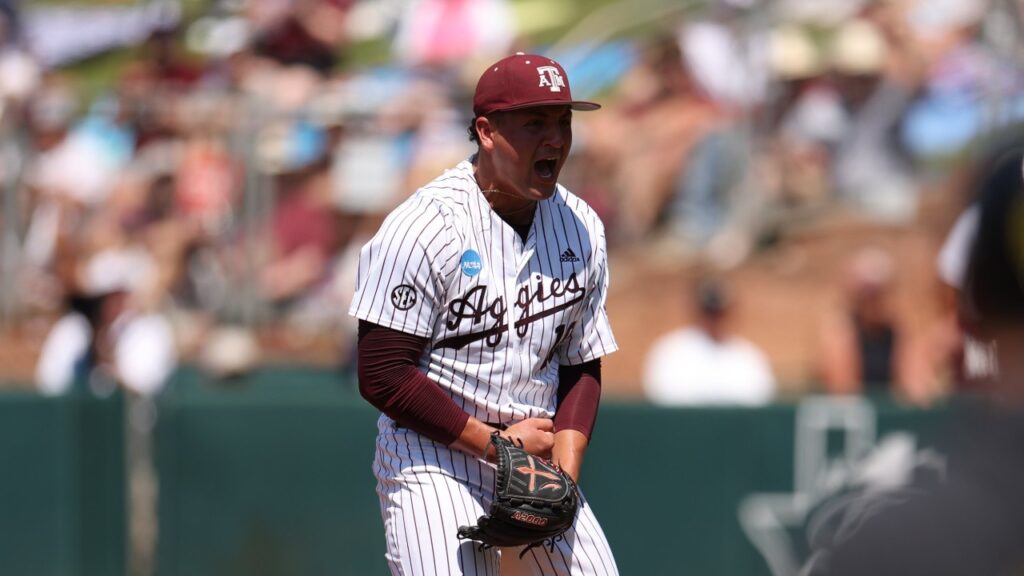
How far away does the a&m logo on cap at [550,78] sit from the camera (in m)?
4.10

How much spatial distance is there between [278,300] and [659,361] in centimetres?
253

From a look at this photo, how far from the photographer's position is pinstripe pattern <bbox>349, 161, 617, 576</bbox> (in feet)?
13.5

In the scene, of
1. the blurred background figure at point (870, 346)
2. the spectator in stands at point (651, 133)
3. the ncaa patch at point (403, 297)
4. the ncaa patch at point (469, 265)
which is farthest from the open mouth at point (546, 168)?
the spectator in stands at point (651, 133)

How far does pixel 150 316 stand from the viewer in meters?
9.27

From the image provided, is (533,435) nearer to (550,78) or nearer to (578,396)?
(578,396)

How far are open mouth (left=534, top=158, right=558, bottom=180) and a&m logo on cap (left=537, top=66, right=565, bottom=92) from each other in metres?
0.20

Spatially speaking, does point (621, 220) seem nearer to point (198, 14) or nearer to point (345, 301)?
point (345, 301)

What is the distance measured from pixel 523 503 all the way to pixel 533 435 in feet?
0.95

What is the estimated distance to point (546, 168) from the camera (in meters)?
4.18

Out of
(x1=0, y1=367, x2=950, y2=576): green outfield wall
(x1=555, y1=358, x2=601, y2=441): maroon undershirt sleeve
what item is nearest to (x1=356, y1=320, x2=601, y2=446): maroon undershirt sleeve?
(x1=555, y1=358, x2=601, y2=441): maroon undershirt sleeve

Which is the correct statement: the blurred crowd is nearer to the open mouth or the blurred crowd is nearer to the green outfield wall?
the green outfield wall

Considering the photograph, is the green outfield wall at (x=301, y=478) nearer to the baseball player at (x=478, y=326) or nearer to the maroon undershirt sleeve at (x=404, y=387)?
the baseball player at (x=478, y=326)

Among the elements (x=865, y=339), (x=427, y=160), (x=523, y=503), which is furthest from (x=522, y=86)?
(x=427, y=160)

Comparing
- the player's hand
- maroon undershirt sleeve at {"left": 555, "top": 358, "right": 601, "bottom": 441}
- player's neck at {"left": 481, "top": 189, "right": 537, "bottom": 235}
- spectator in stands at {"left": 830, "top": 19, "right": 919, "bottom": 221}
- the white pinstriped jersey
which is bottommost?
the player's hand
